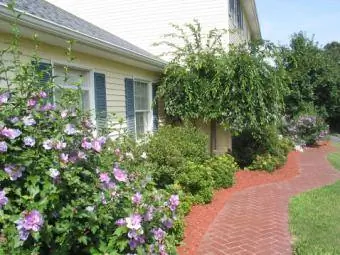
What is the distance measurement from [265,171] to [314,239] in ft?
19.0

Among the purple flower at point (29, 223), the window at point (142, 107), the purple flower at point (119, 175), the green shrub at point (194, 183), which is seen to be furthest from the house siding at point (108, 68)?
the purple flower at point (29, 223)

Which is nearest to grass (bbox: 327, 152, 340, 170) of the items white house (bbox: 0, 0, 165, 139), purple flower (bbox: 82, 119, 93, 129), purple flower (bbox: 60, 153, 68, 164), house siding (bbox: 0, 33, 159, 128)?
white house (bbox: 0, 0, 165, 139)

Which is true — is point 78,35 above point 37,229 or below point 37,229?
above

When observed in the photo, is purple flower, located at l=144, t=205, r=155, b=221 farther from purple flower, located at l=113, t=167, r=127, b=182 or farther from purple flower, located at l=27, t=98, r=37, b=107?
purple flower, located at l=27, t=98, r=37, b=107

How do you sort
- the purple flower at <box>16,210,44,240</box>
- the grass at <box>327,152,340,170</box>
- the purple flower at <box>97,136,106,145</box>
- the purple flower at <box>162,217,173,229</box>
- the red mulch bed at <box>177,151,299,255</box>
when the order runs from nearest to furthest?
1. the purple flower at <box>16,210,44,240</box>
2. the purple flower at <box>97,136,106,145</box>
3. the purple flower at <box>162,217,173,229</box>
4. the red mulch bed at <box>177,151,299,255</box>
5. the grass at <box>327,152,340,170</box>

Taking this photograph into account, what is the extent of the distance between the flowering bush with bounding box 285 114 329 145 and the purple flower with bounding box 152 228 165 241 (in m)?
15.6

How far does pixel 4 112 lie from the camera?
3012 mm

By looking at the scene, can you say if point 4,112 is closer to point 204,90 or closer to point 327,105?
point 204,90

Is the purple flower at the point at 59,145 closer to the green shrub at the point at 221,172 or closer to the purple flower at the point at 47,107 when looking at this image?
the purple flower at the point at 47,107

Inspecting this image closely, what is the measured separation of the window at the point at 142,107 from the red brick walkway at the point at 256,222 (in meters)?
3.47

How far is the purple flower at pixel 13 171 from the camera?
2.85 metres

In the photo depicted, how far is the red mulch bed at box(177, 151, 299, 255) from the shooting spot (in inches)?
223

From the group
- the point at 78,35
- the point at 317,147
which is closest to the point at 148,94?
the point at 78,35

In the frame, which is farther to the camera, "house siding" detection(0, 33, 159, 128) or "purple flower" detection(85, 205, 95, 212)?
"house siding" detection(0, 33, 159, 128)
